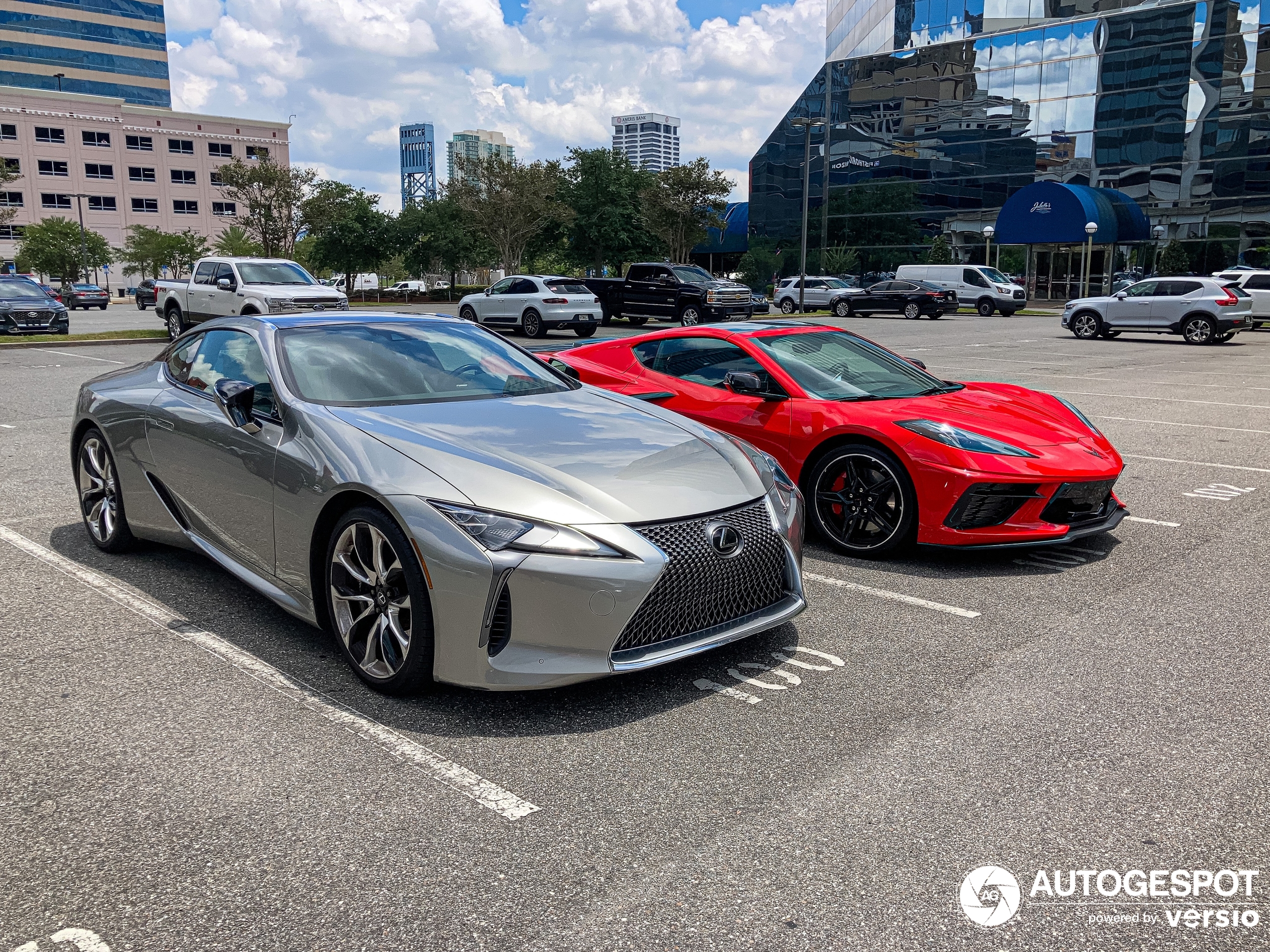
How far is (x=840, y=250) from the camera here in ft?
184

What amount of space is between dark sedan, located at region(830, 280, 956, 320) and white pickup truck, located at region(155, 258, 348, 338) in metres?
22.8

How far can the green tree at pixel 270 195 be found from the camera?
48625 mm

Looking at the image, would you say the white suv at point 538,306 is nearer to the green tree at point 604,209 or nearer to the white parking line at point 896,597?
the white parking line at point 896,597

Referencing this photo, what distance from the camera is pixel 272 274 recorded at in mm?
22828

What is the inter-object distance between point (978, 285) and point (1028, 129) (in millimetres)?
13431

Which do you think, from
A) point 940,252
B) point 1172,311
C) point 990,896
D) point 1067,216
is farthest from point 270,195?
A: point 990,896

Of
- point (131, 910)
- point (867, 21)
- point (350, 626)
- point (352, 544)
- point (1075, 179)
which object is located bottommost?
point (131, 910)

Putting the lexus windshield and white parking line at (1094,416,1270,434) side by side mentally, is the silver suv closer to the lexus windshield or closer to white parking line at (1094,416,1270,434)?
white parking line at (1094,416,1270,434)

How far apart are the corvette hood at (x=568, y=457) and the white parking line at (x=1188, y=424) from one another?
8.65m

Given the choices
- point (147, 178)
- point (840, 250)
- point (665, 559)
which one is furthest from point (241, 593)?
point (147, 178)

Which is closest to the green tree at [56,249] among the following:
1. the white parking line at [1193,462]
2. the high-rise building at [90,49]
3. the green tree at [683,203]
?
the high-rise building at [90,49]

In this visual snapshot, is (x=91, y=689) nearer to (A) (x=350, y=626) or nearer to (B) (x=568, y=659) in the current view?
(A) (x=350, y=626)

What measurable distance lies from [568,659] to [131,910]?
1534mm
